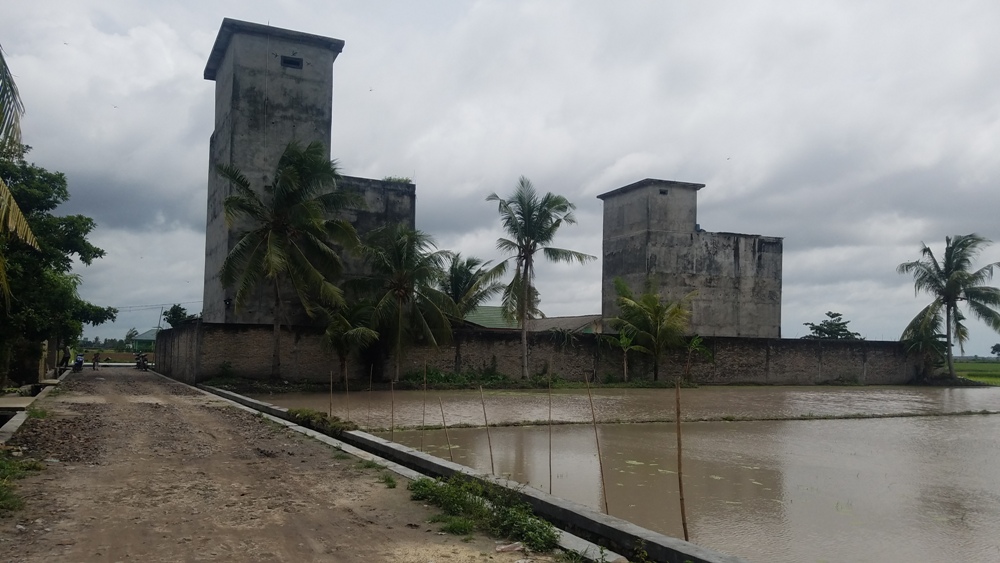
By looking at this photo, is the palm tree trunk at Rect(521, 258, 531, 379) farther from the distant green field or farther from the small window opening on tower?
the distant green field

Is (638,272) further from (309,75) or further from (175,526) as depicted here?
(175,526)

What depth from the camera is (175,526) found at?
5.54m

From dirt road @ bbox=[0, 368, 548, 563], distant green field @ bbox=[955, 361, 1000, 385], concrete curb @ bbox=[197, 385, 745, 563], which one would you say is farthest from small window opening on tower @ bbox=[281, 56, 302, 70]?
distant green field @ bbox=[955, 361, 1000, 385]

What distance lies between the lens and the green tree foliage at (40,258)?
1544 cm

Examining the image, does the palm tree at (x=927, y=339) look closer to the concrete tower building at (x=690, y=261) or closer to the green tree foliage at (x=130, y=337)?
the concrete tower building at (x=690, y=261)

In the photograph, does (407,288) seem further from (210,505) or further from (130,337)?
(130,337)

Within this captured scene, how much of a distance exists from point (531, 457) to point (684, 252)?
92.8ft

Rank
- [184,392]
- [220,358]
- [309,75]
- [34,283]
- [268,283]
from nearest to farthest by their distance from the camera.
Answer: [34,283], [184,392], [220,358], [268,283], [309,75]

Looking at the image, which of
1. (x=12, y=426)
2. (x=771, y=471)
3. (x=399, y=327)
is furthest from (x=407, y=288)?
(x=771, y=471)

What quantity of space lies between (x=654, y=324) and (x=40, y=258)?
20.1 meters

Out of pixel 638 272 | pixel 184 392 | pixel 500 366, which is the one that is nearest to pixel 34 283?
pixel 184 392

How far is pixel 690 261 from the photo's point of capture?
121ft

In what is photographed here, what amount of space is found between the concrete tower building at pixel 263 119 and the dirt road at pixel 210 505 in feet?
51.1

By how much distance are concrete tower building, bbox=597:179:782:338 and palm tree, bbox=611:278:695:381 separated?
250 inches
